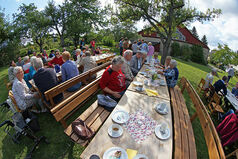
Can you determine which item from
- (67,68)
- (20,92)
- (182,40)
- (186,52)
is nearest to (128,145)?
(20,92)

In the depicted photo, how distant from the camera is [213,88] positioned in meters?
5.03

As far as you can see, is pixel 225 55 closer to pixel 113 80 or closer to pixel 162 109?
pixel 162 109

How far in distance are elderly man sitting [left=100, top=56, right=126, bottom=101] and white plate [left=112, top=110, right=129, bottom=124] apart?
1002mm

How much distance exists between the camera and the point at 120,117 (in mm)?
2100

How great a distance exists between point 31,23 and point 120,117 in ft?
79.2

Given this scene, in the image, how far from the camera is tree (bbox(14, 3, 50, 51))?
17.6 meters

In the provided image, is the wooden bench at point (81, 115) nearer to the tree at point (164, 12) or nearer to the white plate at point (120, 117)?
the white plate at point (120, 117)

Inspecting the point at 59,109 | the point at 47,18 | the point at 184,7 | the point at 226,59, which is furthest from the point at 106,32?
the point at 226,59

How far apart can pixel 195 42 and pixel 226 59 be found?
43.4 ft

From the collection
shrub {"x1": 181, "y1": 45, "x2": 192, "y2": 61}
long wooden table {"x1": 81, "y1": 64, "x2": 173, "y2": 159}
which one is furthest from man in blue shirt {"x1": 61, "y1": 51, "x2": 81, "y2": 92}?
shrub {"x1": 181, "y1": 45, "x2": 192, "y2": 61}

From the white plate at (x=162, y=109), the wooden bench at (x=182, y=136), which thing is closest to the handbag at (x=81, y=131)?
the white plate at (x=162, y=109)

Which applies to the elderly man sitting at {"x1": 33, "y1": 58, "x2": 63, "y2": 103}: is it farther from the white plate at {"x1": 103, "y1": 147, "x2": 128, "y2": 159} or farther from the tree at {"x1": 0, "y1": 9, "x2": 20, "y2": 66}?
the tree at {"x1": 0, "y1": 9, "x2": 20, "y2": 66}

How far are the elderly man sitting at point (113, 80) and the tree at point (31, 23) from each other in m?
21.3

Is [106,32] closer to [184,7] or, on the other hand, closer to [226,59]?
[184,7]
